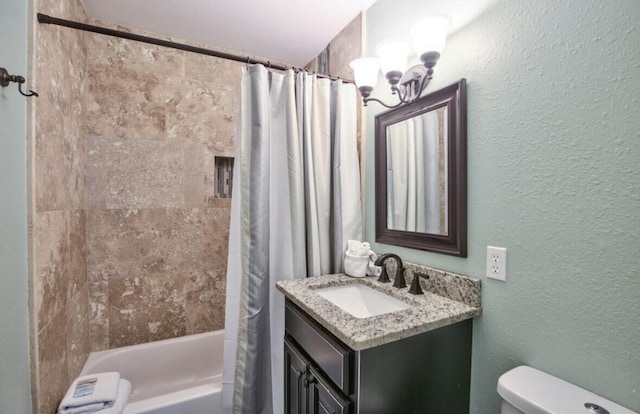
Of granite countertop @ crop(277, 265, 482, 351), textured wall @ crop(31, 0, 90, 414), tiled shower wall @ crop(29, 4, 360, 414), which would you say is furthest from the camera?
tiled shower wall @ crop(29, 4, 360, 414)

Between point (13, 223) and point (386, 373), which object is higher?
point (13, 223)

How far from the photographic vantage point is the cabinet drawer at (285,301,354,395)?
3.01ft

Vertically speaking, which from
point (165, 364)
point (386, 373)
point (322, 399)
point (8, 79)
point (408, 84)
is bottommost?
point (165, 364)

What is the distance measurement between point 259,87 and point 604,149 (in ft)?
4.36

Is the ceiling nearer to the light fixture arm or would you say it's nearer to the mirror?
the light fixture arm

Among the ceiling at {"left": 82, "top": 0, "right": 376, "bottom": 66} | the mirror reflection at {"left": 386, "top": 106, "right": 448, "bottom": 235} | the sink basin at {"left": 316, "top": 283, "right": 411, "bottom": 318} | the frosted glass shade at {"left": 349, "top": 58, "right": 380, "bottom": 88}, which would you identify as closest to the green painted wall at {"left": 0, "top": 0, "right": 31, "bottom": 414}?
the ceiling at {"left": 82, "top": 0, "right": 376, "bottom": 66}

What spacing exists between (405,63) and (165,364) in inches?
94.7

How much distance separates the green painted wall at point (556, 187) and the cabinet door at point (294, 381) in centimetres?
68

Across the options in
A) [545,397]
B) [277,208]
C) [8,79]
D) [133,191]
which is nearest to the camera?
[545,397]

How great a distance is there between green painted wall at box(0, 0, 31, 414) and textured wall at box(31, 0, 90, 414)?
1.4 inches

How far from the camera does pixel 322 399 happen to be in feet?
3.44

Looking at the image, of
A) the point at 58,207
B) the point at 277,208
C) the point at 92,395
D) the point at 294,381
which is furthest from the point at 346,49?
the point at 92,395

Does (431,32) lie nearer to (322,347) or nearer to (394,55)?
(394,55)

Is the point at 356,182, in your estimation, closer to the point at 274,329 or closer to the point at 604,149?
the point at 274,329
